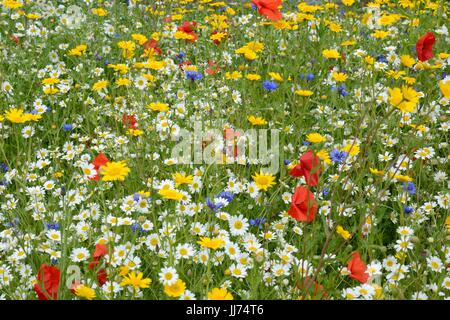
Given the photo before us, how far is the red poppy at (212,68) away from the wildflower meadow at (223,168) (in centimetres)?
3

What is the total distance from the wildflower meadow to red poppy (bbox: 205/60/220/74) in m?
0.03

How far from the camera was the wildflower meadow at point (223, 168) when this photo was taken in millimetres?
1894

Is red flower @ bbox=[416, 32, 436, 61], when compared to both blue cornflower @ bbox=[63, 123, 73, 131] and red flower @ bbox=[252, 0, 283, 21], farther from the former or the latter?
blue cornflower @ bbox=[63, 123, 73, 131]

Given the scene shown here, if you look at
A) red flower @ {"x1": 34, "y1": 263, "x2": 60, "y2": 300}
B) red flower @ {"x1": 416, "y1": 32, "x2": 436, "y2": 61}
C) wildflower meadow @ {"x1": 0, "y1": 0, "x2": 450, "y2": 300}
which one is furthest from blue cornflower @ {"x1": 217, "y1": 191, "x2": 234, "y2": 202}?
red flower @ {"x1": 416, "y1": 32, "x2": 436, "y2": 61}

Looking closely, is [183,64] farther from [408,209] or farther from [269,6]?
[408,209]

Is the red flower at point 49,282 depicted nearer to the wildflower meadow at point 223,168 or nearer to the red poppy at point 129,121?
the wildflower meadow at point 223,168

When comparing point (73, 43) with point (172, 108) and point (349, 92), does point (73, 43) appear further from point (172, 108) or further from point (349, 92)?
point (349, 92)

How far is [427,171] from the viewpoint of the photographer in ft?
8.56

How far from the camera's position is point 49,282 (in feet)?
5.77

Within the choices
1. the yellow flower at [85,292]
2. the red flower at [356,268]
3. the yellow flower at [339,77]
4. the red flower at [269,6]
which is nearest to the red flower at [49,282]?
the yellow flower at [85,292]

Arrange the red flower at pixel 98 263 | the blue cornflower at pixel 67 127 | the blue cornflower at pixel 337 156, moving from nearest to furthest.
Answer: the red flower at pixel 98 263 → the blue cornflower at pixel 337 156 → the blue cornflower at pixel 67 127

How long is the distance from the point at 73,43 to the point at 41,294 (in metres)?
2.62

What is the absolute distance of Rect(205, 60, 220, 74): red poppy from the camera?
10.8 feet

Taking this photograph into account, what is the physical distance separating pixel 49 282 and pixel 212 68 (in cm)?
195
